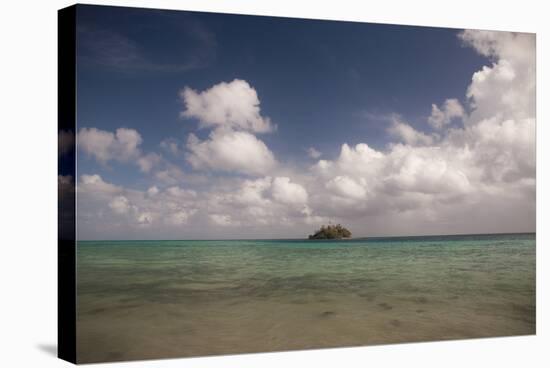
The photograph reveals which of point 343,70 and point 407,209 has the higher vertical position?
point 343,70

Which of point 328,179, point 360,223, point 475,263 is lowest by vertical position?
point 475,263

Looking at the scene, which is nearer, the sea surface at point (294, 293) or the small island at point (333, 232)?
the sea surface at point (294, 293)

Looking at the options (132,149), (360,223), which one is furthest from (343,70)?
(132,149)

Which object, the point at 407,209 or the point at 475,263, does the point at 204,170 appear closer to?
the point at 407,209

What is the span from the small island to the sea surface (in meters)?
0.09

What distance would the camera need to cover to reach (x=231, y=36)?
762 cm

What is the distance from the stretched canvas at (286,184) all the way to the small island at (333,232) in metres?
0.03

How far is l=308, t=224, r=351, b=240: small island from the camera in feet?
26.0

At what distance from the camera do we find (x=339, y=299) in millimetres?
7734

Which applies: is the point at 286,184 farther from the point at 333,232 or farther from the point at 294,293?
the point at 294,293

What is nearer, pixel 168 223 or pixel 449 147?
pixel 168 223

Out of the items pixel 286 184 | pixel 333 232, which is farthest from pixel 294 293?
pixel 286 184

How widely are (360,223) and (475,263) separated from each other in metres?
1.60

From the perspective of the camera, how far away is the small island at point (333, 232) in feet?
26.0
